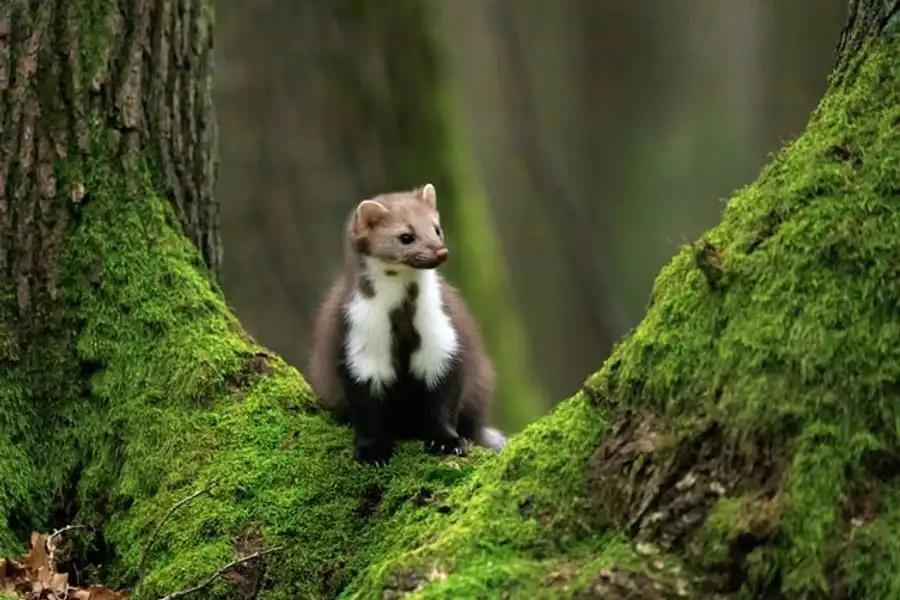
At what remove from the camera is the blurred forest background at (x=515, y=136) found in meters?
12.1

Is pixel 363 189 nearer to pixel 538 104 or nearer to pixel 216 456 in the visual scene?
A: pixel 216 456

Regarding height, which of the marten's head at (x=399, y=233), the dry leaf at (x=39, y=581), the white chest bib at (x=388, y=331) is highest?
the marten's head at (x=399, y=233)

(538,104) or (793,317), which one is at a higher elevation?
(538,104)

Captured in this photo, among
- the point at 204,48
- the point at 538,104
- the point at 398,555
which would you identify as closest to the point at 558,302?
the point at 538,104

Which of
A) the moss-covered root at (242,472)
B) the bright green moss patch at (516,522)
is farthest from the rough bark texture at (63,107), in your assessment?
the bright green moss patch at (516,522)

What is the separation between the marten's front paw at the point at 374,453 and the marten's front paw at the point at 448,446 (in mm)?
186

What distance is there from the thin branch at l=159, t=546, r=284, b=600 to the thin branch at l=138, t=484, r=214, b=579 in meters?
0.21

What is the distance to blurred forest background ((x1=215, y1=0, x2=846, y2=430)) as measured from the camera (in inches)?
476

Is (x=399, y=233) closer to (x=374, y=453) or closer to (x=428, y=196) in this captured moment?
(x=428, y=196)

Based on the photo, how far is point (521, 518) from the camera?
4215 millimetres

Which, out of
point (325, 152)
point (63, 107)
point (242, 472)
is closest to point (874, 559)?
point (242, 472)

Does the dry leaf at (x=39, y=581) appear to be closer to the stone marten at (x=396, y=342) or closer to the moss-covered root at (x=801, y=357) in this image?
Result: the stone marten at (x=396, y=342)

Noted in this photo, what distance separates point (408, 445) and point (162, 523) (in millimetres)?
1049

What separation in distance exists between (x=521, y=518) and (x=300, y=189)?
8692 millimetres
